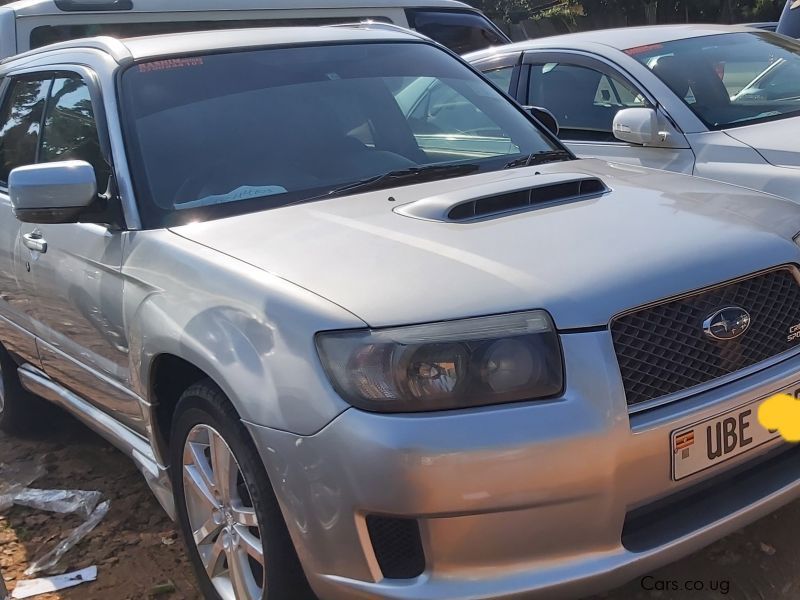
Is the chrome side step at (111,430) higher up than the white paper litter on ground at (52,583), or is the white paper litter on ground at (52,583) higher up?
the chrome side step at (111,430)

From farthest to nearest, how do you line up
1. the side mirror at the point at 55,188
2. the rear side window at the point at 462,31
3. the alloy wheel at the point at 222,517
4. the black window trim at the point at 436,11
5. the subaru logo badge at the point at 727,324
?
1. the rear side window at the point at 462,31
2. the black window trim at the point at 436,11
3. the side mirror at the point at 55,188
4. the alloy wheel at the point at 222,517
5. the subaru logo badge at the point at 727,324

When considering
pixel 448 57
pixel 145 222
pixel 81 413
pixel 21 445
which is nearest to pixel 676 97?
pixel 448 57

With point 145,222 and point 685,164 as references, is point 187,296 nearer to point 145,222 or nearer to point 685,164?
point 145,222

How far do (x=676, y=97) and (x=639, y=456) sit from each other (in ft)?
10.2

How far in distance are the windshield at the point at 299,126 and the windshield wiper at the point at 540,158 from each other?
0.11ft

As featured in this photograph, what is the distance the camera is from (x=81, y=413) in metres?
3.60

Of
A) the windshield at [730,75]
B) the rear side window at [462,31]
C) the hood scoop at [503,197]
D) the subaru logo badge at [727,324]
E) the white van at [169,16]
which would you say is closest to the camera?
the subaru logo badge at [727,324]

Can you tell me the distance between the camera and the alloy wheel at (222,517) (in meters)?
2.45

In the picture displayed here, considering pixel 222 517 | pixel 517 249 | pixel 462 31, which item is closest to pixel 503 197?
pixel 517 249

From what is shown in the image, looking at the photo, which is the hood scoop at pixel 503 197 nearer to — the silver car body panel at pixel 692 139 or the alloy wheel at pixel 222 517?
the alloy wheel at pixel 222 517

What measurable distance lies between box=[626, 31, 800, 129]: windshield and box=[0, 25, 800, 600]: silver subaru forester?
1.61m

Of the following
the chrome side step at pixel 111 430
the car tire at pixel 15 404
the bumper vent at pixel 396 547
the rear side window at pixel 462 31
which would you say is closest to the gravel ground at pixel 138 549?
the car tire at pixel 15 404

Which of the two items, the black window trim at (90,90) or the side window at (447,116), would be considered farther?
the side window at (447,116)

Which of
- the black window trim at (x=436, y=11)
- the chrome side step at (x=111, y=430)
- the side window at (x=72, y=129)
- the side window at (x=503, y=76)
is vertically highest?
the black window trim at (x=436, y=11)
